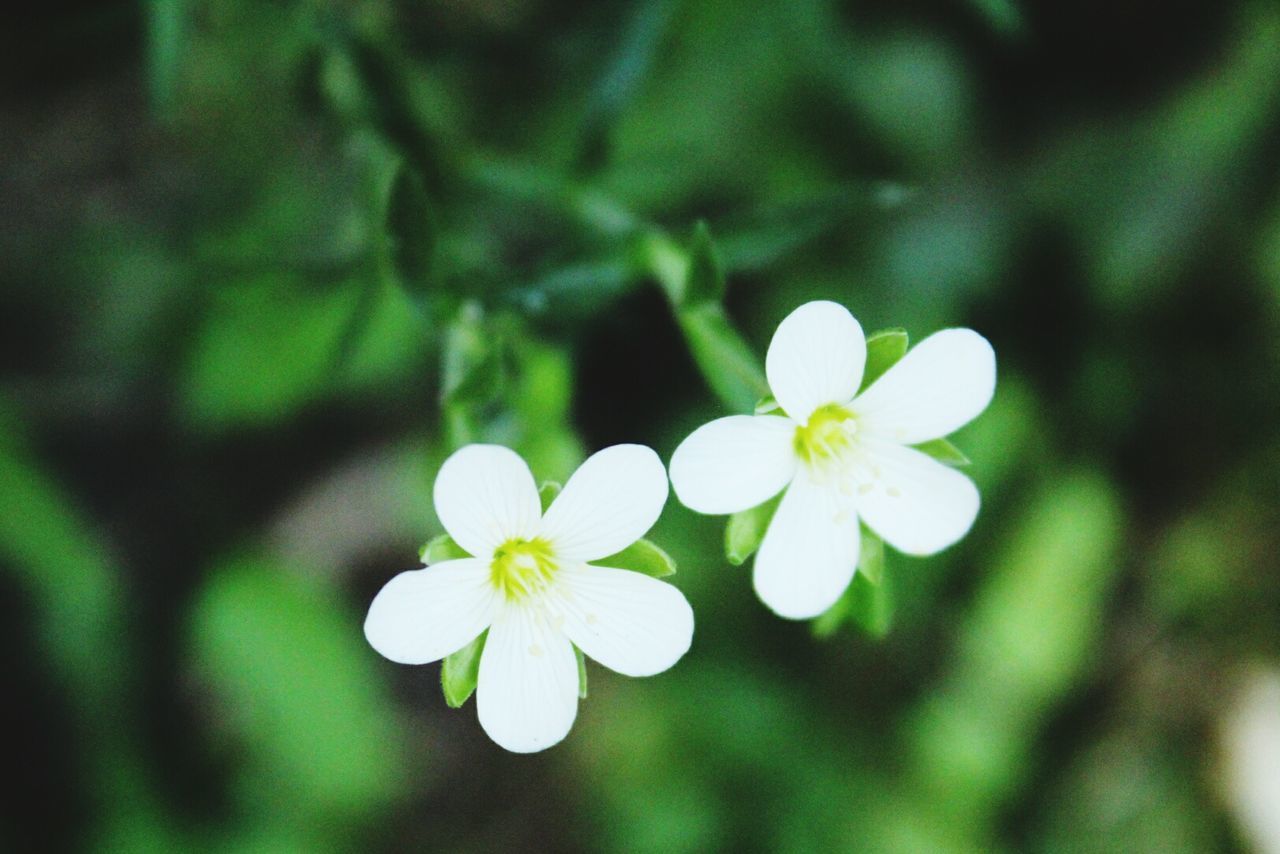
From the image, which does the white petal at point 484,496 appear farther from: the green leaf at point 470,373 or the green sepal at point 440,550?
the green leaf at point 470,373

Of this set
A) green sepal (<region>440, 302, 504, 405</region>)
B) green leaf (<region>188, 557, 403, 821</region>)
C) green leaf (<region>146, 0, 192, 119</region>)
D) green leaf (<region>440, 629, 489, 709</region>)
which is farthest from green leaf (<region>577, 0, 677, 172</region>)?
green leaf (<region>188, 557, 403, 821</region>)

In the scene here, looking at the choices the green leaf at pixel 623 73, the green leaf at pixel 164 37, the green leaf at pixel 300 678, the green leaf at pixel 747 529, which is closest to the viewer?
the green leaf at pixel 747 529

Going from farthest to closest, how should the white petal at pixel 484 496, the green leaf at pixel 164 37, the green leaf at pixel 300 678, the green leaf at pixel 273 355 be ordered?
the green leaf at pixel 300 678, the green leaf at pixel 273 355, the green leaf at pixel 164 37, the white petal at pixel 484 496

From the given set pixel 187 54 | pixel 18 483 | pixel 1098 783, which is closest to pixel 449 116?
pixel 187 54

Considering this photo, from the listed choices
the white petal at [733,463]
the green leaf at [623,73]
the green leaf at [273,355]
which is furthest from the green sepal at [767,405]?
the green leaf at [273,355]

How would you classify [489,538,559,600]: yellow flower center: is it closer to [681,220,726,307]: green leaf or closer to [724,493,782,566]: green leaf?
[724,493,782,566]: green leaf

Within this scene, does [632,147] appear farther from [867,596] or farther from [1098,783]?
[1098,783]

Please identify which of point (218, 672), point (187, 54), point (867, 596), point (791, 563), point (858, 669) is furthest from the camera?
point (858, 669)

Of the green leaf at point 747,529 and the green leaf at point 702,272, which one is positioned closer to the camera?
the green leaf at point 747,529
